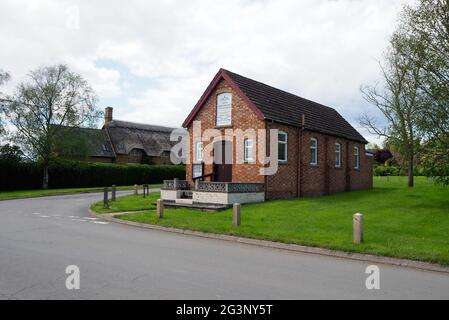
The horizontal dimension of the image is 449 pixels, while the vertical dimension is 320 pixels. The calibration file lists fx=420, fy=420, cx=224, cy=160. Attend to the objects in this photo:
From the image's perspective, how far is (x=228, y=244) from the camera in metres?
11.4

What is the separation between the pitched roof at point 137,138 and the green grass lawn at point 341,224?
37.0 metres

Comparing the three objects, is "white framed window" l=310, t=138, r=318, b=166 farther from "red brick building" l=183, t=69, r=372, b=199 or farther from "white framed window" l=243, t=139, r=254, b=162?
"white framed window" l=243, t=139, r=254, b=162

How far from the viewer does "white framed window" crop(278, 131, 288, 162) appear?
71.4 feet

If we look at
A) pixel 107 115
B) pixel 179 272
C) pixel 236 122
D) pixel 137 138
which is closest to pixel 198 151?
pixel 236 122

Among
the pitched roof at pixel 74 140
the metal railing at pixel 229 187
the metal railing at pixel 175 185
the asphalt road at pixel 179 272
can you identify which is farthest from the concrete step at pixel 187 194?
the pitched roof at pixel 74 140

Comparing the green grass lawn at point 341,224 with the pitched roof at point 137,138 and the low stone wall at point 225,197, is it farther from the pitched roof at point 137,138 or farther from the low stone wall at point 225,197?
the pitched roof at point 137,138

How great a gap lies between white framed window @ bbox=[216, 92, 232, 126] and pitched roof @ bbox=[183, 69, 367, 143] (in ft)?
2.21

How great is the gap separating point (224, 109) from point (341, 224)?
10549 mm

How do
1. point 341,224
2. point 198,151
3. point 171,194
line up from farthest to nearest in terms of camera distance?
point 198,151 → point 171,194 → point 341,224

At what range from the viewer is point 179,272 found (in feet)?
24.8

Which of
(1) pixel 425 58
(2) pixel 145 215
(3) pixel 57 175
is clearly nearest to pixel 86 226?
(2) pixel 145 215

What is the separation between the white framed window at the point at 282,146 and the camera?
21.8m

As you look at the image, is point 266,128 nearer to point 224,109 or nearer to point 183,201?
point 224,109
